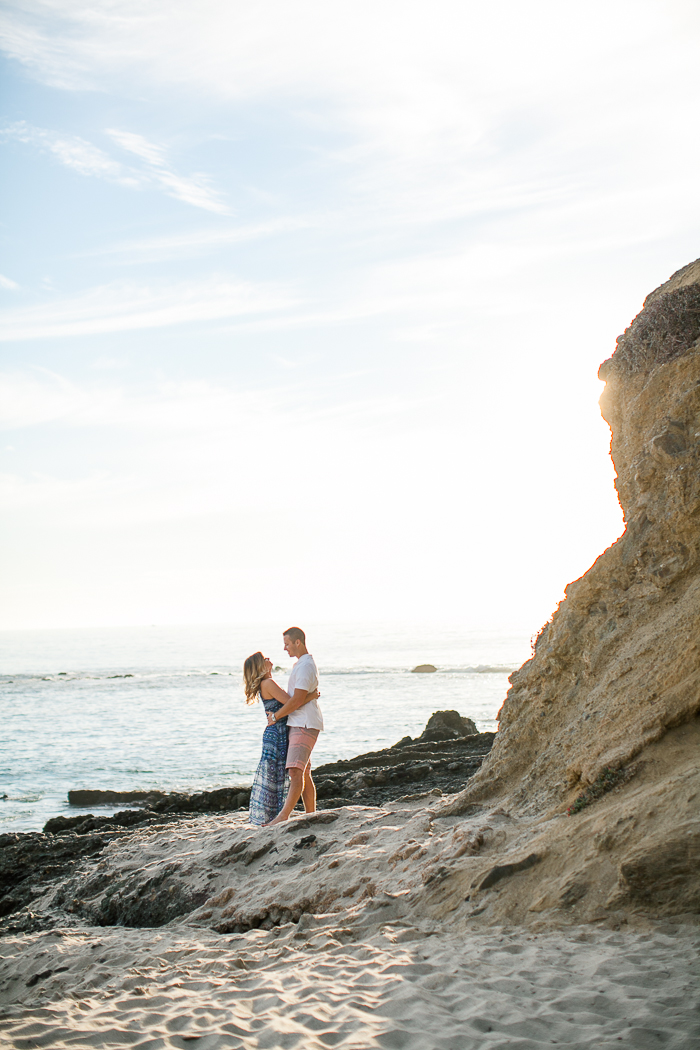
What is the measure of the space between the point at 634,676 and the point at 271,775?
430 cm

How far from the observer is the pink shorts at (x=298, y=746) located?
8.05m

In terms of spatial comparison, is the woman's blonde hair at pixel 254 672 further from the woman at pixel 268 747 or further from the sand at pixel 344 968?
the sand at pixel 344 968

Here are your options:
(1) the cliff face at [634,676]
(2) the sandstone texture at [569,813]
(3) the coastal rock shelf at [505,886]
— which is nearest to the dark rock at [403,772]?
(3) the coastal rock shelf at [505,886]

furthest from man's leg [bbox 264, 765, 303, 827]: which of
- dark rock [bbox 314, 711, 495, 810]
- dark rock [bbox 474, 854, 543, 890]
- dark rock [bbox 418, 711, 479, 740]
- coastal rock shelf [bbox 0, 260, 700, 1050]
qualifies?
dark rock [bbox 418, 711, 479, 740]

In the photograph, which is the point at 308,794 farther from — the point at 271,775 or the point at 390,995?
the point at 390,995

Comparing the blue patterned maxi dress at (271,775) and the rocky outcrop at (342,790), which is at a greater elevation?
the blue patterned maxi dress at (271,775)

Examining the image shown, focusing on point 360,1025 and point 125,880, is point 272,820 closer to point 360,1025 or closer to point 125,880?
point 125,880

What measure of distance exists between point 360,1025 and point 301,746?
4.23 metres

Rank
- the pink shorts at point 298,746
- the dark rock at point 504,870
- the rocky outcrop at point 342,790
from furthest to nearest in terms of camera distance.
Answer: the rocky outcrop at point 342,790, the pink shorts at point 298,746, the dark rock at point 504,870

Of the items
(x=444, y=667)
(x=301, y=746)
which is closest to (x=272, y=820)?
(x=301, y=746)

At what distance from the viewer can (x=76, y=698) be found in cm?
4197

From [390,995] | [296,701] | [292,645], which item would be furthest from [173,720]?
[390,995]

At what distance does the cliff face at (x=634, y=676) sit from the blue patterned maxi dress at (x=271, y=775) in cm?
209

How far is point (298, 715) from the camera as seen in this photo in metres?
8.06
